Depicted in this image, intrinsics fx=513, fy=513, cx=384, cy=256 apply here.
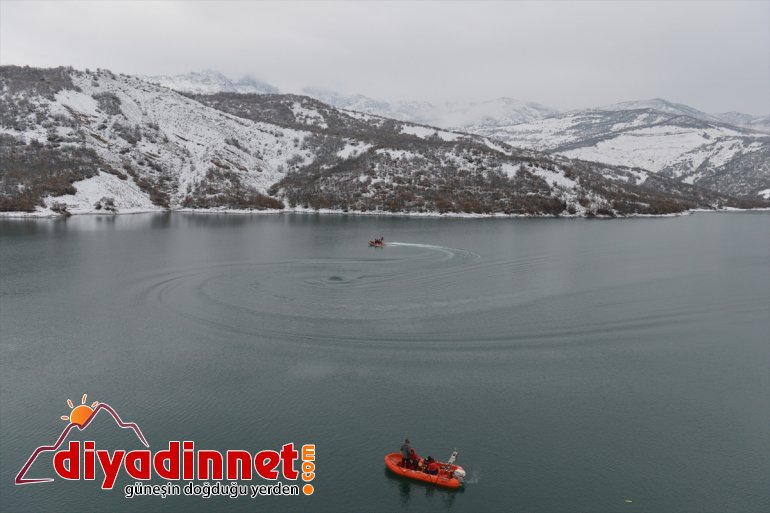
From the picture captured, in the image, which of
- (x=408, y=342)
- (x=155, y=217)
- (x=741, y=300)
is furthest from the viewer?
(x=155, y=217)

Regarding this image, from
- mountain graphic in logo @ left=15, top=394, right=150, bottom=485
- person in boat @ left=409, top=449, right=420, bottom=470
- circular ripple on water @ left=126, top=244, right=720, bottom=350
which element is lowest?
mountain graphic in logo @ left=15, top=394, right=150, bottom=485

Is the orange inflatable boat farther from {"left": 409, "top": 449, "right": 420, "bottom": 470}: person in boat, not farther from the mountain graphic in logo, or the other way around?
the mountain graphic in logo

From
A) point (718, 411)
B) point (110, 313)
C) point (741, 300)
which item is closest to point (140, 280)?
point (110, 313)

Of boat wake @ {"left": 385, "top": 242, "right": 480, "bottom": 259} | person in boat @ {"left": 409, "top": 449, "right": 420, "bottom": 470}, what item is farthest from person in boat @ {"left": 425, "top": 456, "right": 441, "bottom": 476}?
boat wake @ {"left": 385, "top": 242, "right": 480, "bottom": 259}

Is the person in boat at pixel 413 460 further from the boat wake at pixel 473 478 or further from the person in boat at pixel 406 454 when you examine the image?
the boat wake at pixel 473 478

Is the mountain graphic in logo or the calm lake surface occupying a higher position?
the calm lake surface

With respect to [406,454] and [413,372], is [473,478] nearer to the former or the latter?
[406,454]

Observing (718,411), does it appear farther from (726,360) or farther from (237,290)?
(237,290)
